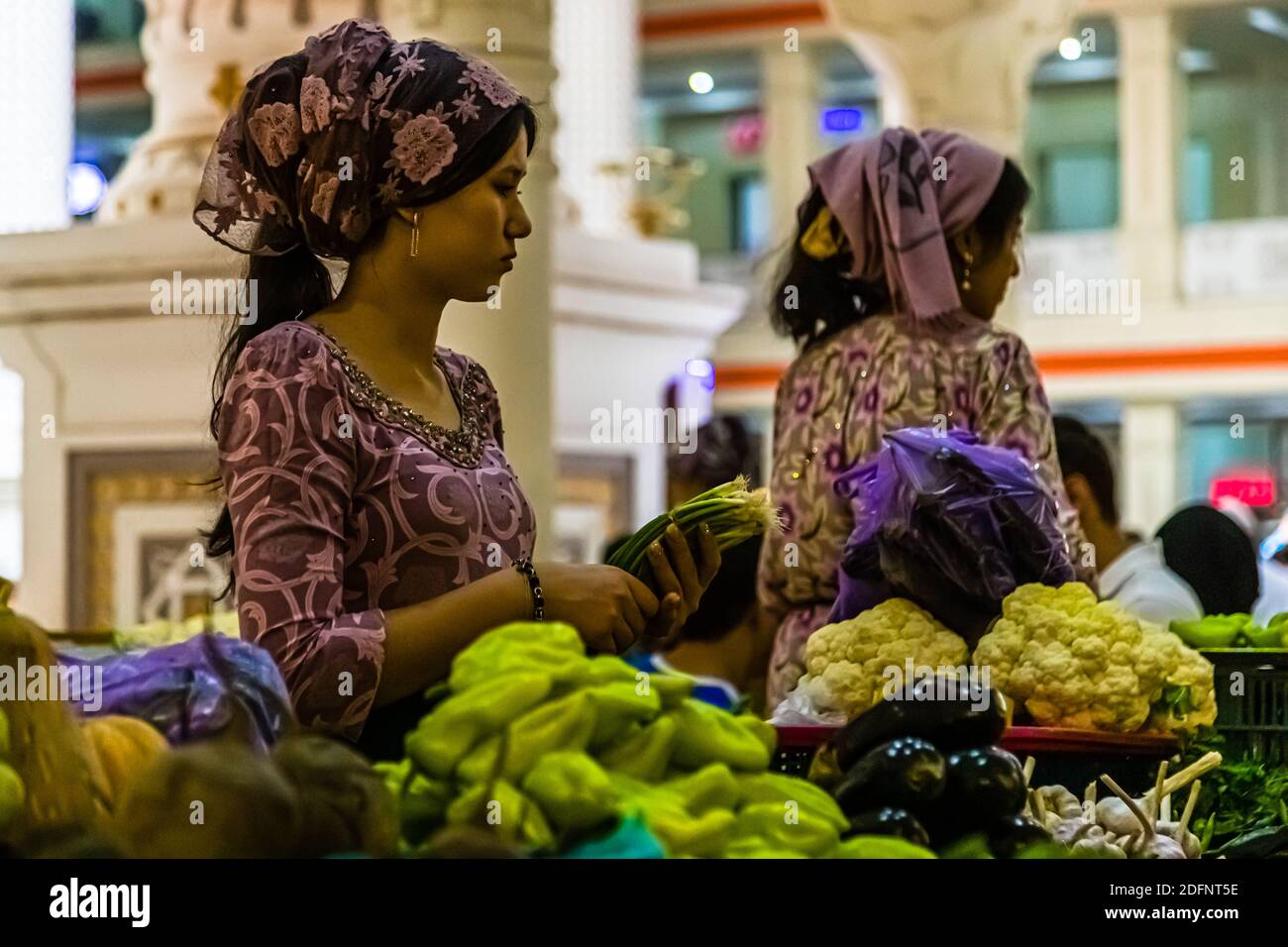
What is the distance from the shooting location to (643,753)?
1510 mm

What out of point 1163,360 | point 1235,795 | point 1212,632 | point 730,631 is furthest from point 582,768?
point 1163,360

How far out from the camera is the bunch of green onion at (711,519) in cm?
203

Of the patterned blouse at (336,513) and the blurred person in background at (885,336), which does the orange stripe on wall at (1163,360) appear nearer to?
the blurred person in background at (885,336)

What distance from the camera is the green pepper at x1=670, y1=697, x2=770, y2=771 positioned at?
5.10ft

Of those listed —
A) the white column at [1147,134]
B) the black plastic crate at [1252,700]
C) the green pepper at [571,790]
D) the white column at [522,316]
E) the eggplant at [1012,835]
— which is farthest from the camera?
the white column at [1147,134]

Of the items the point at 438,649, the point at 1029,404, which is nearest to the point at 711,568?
the point at 438,649

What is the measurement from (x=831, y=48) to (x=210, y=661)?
65.3 ft

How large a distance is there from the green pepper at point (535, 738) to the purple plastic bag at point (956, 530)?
1120mm

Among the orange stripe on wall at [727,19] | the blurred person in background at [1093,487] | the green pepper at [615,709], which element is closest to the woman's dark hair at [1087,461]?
the blurred person in background at [1093,487]

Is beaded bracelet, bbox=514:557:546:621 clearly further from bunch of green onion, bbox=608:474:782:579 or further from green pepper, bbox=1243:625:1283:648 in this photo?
green pepper, bbox=1243:625:1283:648

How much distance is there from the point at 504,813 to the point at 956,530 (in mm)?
1215

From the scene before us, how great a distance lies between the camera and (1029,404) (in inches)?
118

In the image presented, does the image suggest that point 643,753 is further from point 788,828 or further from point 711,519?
point 711,519

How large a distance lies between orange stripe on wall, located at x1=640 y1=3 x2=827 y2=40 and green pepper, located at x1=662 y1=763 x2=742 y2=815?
730 inches
